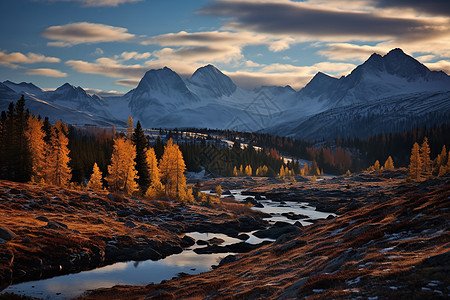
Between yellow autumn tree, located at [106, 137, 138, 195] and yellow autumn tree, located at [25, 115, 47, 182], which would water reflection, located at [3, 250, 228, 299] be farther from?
yellow autumn tree, located at [25, 115, 47, 182]

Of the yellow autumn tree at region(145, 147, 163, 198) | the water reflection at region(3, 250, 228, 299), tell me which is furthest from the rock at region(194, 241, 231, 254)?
the yellow autumn tree at region(145, 147, 163, 198)

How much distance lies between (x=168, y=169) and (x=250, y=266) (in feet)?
187

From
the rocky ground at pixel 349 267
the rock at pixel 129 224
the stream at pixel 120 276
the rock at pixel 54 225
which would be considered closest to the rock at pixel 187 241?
the stream at pixel 120 276

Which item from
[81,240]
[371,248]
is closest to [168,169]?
[81,240]

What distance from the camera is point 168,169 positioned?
9200cm

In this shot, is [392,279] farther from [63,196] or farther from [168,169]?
[168,169]

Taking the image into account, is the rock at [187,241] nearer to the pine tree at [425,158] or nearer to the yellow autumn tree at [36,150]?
the yellow autumn tree at [36,150]

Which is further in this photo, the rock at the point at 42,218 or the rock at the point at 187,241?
the rock at the point at 187,241

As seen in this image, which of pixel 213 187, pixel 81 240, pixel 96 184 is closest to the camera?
pixel 81 240

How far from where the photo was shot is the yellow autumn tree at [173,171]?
9188cm

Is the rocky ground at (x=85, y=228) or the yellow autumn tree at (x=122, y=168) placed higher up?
the yellow autumn tree at (x=122, y=168)

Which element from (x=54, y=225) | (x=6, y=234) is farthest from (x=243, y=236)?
(x=6, y=234)

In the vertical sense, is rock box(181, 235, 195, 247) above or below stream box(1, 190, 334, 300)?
below

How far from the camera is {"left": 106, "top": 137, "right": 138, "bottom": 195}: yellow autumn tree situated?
274 ft
